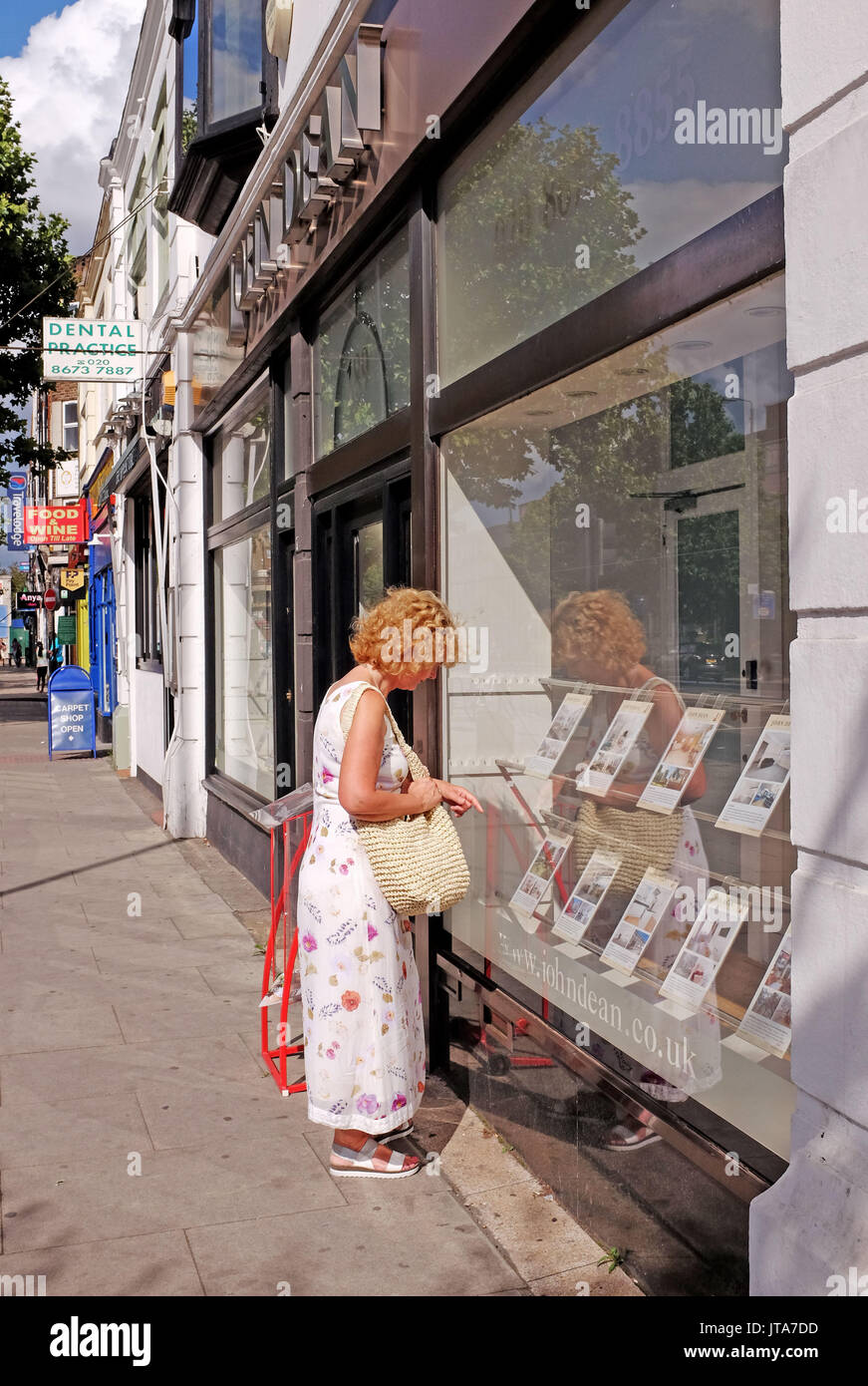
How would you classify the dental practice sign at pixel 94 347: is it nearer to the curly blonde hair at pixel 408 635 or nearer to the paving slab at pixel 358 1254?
the curly blonde hair at pixel 408 635

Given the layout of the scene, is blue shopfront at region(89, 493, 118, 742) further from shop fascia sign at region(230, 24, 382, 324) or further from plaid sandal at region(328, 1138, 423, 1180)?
plaid sandal at region(328, 1138, 423, 1180)

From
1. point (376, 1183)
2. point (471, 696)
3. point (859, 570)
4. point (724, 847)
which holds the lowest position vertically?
point (376, 1183)

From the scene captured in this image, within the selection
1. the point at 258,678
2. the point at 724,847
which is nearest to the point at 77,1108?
the point at 724,847

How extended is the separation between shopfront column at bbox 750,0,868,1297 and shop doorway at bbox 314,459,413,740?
2.98 m

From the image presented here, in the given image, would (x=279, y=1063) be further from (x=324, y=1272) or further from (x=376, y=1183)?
(x=324, y=1272)

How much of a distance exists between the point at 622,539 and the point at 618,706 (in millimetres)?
509

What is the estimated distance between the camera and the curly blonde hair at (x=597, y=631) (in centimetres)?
377

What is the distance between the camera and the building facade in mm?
2525

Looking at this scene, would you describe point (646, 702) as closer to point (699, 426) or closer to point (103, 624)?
point (699, 426)

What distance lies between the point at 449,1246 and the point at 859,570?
237 centimetres

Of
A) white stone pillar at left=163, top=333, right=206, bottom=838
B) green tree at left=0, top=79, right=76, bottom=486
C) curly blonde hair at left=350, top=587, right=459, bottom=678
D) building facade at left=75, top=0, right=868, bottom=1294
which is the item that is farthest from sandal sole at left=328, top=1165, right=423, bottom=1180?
green tree at left=0, top=79, right=76, bottom=486

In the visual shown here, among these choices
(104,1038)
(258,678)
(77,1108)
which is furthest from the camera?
(258,678)

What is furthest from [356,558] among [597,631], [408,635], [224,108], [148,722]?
[148,722]
